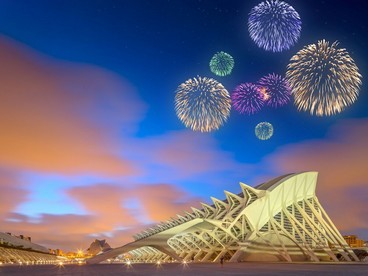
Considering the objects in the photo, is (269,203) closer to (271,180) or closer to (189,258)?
(271,180)

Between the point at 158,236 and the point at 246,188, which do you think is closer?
the point at 246,188

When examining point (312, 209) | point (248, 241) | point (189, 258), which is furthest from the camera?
point (189, 258)

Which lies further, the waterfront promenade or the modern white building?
the modern white building

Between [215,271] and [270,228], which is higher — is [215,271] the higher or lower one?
the lower one

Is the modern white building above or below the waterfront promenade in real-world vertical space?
above

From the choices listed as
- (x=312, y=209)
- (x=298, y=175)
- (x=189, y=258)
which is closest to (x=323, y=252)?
(x=312, y=209)

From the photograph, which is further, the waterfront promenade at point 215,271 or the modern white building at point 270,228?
the modern white building at point 270,228

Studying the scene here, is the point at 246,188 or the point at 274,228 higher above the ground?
the point at 246,188

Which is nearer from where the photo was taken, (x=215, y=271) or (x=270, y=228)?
(x=215, y=271)
